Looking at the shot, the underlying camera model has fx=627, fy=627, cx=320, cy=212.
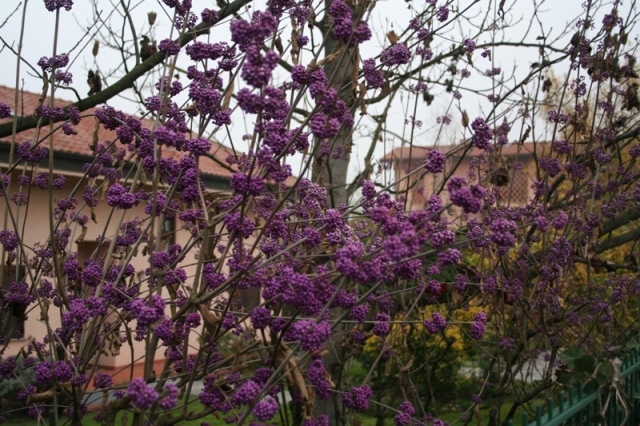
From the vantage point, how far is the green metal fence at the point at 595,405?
281cm

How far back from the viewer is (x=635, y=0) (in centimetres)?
434

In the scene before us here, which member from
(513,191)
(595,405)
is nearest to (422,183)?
(595,405)

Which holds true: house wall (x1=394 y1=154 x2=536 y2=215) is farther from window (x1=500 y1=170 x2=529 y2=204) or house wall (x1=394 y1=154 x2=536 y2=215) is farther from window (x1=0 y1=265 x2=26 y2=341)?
window (x1=0 y1=265 x2=26 y2=341)

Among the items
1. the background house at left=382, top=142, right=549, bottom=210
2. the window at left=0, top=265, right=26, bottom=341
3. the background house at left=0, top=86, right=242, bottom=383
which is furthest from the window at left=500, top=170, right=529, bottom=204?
the background house at left=0, top=86, right=242, bottom=383

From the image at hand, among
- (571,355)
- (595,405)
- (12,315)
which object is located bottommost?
(595,405)

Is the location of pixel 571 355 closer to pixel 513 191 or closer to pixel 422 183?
pixel 422 183

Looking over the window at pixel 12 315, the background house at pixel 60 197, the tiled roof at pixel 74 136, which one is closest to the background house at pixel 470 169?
the window at pixel 12 315

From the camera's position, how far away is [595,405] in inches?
137

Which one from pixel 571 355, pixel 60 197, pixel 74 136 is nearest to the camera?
pixel 571 355

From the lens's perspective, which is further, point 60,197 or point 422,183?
point 60,197

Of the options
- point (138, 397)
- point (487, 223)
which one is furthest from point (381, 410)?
point (138, 397)

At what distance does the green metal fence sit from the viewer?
9.22ft

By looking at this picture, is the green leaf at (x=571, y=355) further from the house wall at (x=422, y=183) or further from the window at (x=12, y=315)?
the window at (x=12, y=315)

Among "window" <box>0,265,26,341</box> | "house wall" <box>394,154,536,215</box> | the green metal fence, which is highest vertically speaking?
"house wall" <box>394,154,536,215</box>
